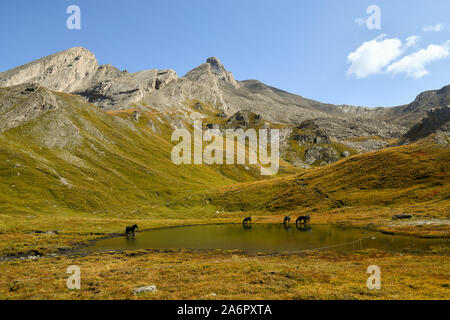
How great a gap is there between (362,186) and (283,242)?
66358 mm

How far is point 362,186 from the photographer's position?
101 meters

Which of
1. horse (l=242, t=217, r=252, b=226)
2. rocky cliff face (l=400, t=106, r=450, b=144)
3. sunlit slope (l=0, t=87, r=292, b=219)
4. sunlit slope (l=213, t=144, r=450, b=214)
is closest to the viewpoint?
horse (l=242, t=217, r=252, b=226)

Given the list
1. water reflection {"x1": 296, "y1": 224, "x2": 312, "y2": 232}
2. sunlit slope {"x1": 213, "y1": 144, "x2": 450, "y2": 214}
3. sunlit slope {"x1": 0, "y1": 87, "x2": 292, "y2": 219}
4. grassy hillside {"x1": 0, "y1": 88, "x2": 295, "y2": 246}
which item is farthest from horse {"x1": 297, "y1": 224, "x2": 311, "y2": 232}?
sunlit slope {"x1": 0, "y1": 87, "x2": 292, "y2": 219}

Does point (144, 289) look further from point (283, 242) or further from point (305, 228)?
point (305, 228)

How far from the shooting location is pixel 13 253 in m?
45.2

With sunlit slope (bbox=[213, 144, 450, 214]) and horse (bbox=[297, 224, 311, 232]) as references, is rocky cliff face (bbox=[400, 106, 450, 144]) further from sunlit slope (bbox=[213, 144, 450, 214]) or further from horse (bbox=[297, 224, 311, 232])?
horse (bbox=[297, 224, 311, 232])

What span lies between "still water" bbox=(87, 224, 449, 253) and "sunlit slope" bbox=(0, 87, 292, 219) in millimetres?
47876

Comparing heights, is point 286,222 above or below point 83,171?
below

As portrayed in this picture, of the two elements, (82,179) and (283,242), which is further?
(82,179)

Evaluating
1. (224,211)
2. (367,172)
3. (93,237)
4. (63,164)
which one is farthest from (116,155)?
(367,172)

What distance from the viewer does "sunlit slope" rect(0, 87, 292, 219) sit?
316 feet

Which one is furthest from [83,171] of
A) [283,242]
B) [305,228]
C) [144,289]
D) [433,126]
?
[433,126]
